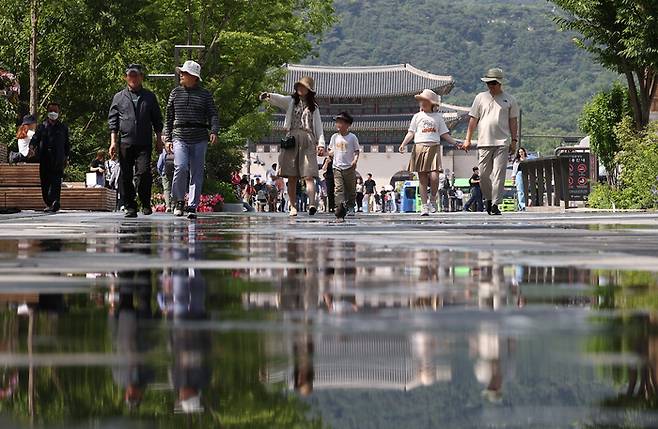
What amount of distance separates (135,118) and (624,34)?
23413 mm

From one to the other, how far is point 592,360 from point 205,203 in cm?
3794

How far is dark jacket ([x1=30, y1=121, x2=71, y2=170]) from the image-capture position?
23.4m

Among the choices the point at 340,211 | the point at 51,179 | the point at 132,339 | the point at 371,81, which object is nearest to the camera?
the point at 132,339

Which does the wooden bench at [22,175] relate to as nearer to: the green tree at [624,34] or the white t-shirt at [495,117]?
the white t-shirt at [495,117]

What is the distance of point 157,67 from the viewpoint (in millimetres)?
46500

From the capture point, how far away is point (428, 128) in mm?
21453

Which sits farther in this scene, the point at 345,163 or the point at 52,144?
the point at 52,144

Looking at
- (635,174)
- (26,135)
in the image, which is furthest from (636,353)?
(635,174)

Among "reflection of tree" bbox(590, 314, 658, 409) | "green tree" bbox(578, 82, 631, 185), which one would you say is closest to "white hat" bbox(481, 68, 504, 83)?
"reflection of tree" bbox(590, 314, 658, 409)

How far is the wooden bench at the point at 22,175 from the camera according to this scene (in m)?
27.4

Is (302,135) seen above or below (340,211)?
above

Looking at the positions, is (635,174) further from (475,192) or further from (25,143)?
(475,192)

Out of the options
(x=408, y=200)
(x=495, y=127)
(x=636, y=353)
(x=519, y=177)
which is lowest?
(x=636, y=353)

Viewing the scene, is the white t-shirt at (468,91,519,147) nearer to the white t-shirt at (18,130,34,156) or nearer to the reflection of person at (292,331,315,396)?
the white t-shirt at (18,130,34,156)
